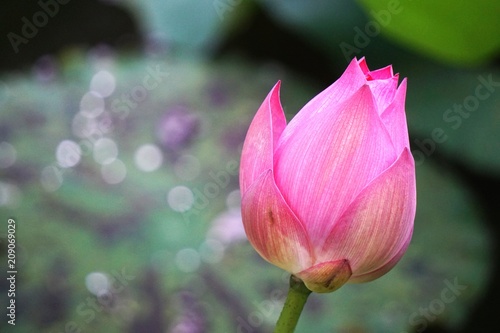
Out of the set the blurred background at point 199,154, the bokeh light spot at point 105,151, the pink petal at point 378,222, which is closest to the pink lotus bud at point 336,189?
the pink petal at point 378,222

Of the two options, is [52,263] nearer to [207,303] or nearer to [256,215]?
[207,303]

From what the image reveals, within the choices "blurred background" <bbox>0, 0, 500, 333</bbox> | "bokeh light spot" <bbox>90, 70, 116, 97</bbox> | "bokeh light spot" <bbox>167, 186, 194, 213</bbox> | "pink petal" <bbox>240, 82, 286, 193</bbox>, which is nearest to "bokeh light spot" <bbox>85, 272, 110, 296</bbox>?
"blurred background" <bbox>0, 0, 500, 333</bbox>

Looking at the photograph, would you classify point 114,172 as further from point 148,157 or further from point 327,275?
point 327,275

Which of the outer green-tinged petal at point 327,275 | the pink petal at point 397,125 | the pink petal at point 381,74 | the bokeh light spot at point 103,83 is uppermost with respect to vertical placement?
the pink petal at point 381,74

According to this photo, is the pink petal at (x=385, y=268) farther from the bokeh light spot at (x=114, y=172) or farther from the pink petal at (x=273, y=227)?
the bokeh light spot at (x=114, y=172)

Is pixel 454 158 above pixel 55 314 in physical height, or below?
above

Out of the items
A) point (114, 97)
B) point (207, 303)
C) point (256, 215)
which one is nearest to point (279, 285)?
point (207, 303)
